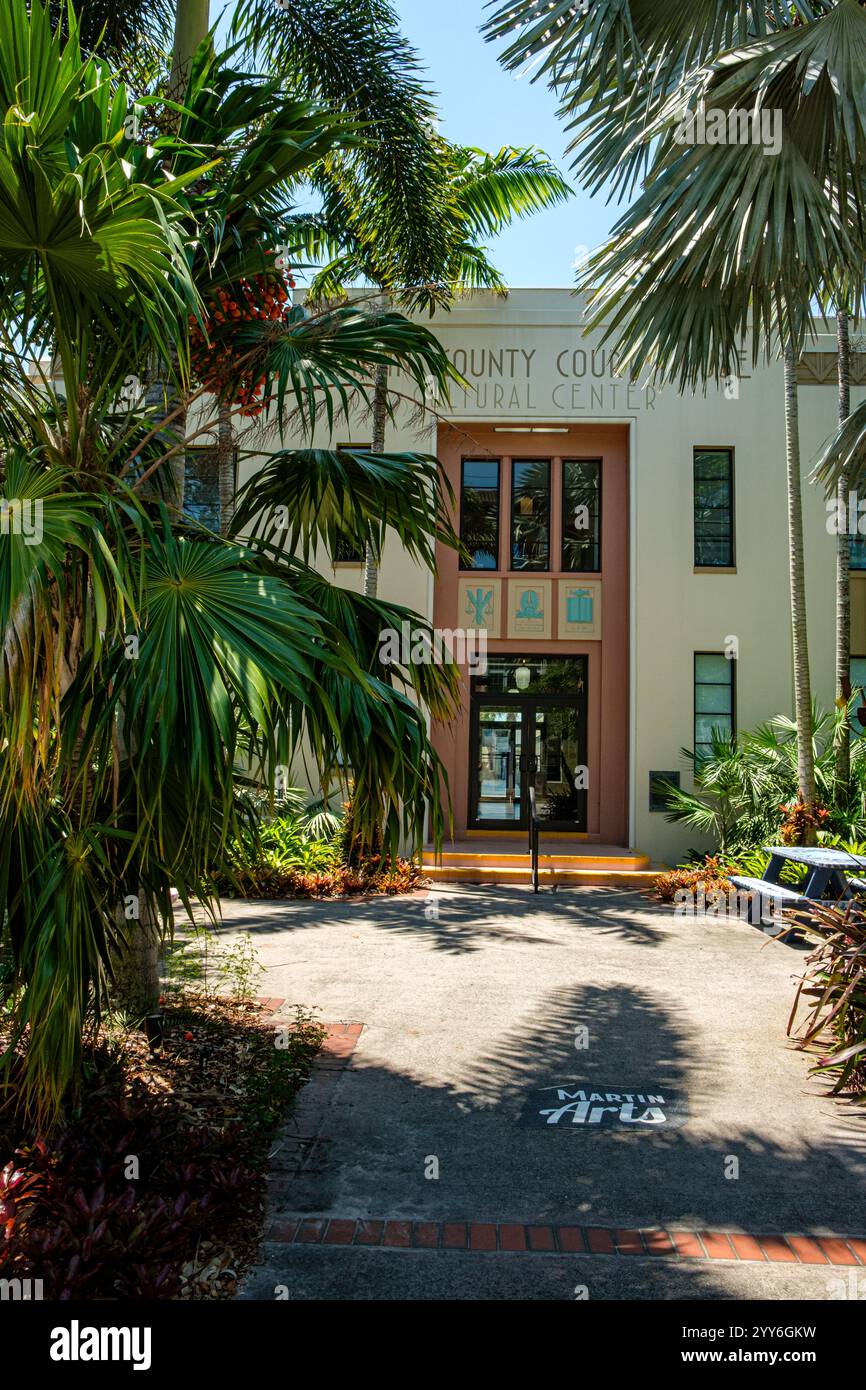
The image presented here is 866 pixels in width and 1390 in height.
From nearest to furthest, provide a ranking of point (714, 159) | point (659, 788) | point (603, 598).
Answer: point (714, 159), point (659, 788), point (603, 598)

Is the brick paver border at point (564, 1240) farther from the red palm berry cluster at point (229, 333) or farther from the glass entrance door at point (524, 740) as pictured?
the glass entrance door at point (524, 740)

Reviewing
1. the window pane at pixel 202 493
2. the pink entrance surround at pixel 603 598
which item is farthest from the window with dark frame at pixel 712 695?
the window pane at pixel 202 493

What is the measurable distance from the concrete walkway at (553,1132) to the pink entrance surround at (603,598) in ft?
24.7

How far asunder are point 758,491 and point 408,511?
11796 millimetres

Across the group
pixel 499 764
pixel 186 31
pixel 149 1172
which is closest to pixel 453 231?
pixel 186 31

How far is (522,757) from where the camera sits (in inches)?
664

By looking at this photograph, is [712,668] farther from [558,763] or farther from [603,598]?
[558,763]

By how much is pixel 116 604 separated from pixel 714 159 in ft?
12.1

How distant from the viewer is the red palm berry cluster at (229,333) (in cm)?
517

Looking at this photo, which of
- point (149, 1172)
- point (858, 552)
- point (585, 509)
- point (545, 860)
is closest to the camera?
point (149, 1172)

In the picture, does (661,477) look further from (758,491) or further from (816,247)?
(816,247)

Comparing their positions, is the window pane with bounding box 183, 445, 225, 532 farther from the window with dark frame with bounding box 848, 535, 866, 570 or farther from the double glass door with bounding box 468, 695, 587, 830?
the window with dark frame with bounding box 848, 535, 866, 570

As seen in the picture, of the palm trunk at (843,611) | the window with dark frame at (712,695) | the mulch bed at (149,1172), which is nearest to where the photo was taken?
the mulch bed at (149,1172)
